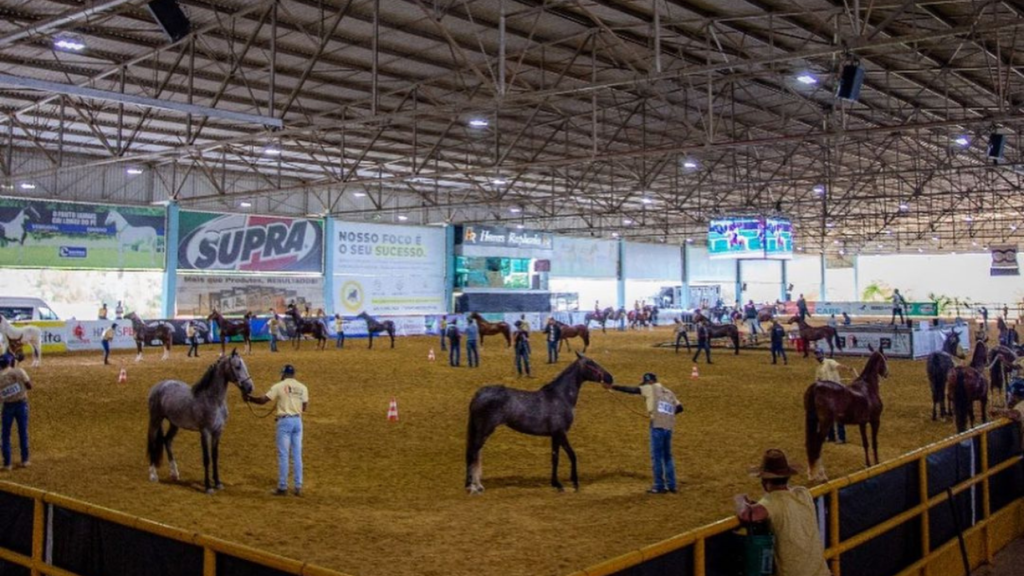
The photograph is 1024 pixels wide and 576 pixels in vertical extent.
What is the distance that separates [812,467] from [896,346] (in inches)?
848

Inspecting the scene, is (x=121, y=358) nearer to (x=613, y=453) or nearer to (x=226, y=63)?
(x=226, y=63)

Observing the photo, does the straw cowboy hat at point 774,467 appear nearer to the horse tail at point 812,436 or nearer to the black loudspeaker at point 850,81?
the horse tail at point 812,436

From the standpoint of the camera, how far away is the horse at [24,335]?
19.2 m

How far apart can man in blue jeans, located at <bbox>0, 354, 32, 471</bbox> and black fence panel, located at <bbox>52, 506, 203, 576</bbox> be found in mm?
6493

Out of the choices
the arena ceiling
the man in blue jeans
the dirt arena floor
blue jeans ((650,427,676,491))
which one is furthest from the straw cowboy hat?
the arena ceiling

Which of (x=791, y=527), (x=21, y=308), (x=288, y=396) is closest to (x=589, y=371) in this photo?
(x=288, y=396)

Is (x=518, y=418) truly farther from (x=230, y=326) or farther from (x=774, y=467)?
(x=230, y=326)

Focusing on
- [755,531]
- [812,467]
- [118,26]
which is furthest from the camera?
[118,26]

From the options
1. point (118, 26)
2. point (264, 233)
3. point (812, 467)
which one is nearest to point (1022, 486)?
point (812, 467)

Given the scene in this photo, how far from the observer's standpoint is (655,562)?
356cm

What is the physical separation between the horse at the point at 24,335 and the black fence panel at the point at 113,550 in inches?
700

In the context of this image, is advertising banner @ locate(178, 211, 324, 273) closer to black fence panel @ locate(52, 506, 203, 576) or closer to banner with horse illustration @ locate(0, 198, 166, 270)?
banner with horse illustration @ locate(0, 198, 166, 270)

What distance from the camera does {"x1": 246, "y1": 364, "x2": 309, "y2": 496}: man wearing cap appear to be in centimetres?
881

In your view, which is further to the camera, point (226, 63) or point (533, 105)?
point (533, 105)
